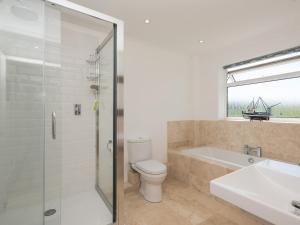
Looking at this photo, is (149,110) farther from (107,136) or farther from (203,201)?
(203,201)

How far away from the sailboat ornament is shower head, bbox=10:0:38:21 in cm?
288

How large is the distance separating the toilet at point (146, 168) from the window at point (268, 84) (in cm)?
171

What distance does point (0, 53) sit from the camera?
1531 millimetres

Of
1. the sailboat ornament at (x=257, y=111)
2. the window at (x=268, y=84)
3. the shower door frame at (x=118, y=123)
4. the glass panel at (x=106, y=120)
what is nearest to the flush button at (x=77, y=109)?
the glass panel at (x=106, y=120)

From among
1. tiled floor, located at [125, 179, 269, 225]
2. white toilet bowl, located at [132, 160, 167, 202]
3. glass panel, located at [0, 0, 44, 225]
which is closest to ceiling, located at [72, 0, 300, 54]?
glass panel, located at [0, 0, 44, 225]

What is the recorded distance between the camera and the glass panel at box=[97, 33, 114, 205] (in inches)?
74.1

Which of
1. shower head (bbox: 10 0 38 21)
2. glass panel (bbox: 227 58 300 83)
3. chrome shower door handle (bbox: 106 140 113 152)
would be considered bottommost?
chrome shower door handle (bbox: 106 140 113 152)

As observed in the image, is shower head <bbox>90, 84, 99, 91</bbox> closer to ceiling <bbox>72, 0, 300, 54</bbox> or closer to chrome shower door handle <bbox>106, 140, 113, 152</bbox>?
chrome shower door handle <bbox>106, 140, 113, 152</bbox>

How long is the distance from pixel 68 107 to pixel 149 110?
1.24m

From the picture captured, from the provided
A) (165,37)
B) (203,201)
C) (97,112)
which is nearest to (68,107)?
(97,112)

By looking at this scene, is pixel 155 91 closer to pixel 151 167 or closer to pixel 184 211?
pixel 151 167

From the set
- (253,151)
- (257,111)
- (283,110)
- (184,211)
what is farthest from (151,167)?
(283,110)

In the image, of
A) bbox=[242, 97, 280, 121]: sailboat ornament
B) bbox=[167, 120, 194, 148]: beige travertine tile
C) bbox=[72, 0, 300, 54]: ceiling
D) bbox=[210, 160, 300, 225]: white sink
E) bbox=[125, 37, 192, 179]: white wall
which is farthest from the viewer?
bbox=[167, 120, 194, 148]: beige travertine tile

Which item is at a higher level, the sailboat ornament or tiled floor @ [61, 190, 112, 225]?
the sailboat ornament
